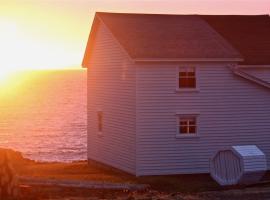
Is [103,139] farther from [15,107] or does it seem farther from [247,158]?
[15,107]

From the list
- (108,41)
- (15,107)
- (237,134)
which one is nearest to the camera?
(237,134)

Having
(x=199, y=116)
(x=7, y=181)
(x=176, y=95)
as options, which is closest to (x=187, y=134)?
(x=199, y=116)

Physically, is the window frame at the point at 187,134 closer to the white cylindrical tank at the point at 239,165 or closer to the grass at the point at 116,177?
the grass at the point at 116,177

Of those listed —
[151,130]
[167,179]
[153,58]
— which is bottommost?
[167,179]

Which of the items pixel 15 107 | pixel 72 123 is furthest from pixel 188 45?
pixel 15 107

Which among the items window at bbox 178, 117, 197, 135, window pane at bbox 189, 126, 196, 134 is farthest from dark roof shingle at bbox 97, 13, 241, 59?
window pane at bbox 189, 126, 196, 134

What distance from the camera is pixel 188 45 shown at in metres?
37.1

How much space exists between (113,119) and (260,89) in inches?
314

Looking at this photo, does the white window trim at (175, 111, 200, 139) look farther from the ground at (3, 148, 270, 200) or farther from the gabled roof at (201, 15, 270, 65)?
the gabled roof at (201, 15, 270, 65)

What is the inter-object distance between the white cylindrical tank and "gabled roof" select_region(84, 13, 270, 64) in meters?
5.36

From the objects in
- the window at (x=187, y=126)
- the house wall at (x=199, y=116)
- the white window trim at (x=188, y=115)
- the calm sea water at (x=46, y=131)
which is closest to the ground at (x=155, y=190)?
the house wall at (x=199, y=116)

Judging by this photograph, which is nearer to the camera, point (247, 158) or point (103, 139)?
point (247, 158)

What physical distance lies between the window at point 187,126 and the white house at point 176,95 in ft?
0.16

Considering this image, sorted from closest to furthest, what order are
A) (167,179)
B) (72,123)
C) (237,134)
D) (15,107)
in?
1. (167,179)
2. (237,134)
3. (72,123)
4. (15,107)
